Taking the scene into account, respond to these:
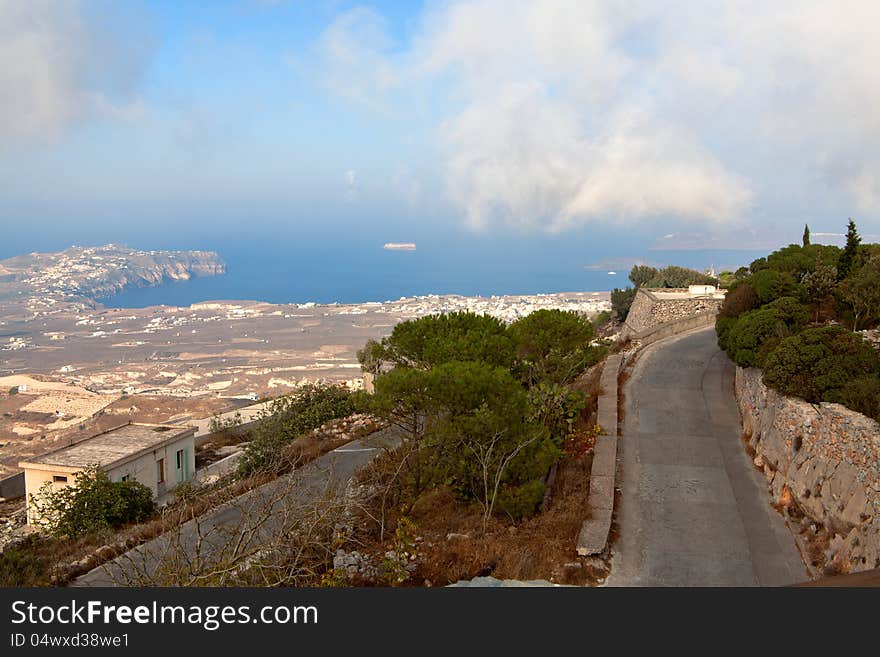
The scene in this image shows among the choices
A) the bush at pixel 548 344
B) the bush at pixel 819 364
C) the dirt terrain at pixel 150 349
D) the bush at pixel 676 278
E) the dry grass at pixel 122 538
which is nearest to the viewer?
the bush at pixel 819 364

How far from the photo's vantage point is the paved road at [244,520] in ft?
19.7

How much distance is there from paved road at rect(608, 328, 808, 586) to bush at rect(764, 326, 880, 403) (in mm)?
1635

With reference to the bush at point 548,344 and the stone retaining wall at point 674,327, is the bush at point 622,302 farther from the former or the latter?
the bush at point 548,344

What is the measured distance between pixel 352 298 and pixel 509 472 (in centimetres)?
10063

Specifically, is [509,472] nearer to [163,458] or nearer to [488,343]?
[488,343]

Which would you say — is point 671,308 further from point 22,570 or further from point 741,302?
point 22,570

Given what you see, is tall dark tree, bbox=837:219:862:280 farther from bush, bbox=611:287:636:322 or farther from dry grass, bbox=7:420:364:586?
bush, bbox=611:287:636:322

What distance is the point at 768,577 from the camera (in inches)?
294

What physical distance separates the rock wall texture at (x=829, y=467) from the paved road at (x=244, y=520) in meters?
5.65

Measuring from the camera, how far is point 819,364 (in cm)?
965

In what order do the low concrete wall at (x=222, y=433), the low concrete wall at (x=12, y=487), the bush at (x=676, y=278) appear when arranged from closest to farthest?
the low concrete wall at (x=12, y=487) < the low concrete wall at (x=222, y=433) < the bush at (x=676, y=278)

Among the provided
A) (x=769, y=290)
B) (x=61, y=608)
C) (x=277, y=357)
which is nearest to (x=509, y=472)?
(x=61, y=608)

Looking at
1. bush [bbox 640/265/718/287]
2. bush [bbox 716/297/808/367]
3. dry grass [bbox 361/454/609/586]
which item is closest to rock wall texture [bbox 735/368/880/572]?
bush [bbox 716/297/808/367]

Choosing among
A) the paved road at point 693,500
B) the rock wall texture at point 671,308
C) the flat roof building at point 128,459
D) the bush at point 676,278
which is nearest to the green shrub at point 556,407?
the paved road at point 693,500
